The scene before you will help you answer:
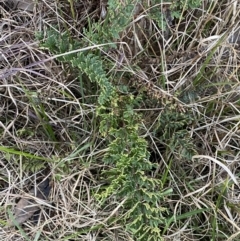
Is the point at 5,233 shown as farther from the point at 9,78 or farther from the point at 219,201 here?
the point at 219,201

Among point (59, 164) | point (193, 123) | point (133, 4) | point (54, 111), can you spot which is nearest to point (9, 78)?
point (54, 111)

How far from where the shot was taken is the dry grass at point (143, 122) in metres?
1.66

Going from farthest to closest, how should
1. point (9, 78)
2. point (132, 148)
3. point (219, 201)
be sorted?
point (9, 78) → point (219, 201) → point (132, 148)

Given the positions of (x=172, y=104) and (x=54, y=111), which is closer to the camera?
(x=172, y=104)

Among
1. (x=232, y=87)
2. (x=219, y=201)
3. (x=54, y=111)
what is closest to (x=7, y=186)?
(x=54, y=111)

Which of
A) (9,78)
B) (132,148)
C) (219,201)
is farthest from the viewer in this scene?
(9,78)

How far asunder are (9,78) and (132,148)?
0.52 m

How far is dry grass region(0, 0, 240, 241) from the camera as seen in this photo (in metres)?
1.66

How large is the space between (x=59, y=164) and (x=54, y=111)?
0.18 m

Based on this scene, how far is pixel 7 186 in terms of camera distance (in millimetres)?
1729

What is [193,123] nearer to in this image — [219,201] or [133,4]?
[219,201]

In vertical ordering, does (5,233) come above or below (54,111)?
below

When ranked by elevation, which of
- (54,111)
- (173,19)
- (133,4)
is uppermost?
(133,4)

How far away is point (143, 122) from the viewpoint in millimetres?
1672
